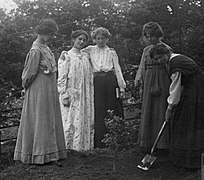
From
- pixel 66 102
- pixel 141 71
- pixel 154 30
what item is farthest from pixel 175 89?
pixel 66 102

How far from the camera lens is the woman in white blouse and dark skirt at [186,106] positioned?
483cm

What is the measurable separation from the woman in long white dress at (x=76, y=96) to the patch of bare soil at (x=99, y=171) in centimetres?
Answer: 56

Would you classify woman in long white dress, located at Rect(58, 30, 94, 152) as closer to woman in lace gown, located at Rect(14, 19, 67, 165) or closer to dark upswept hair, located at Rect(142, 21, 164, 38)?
woman in lace gown, located at Rect(14, 19, 67, 165)

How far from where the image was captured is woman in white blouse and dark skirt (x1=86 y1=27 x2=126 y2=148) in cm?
660

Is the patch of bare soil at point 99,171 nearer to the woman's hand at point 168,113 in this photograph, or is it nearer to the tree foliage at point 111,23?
the woman's hand at point 168,113

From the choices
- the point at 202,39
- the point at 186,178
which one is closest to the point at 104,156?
the point at 186,178

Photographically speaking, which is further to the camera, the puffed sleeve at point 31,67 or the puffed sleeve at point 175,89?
the puffed sleeve at point 31,67

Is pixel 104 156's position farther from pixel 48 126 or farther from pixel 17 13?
pixel 17 13

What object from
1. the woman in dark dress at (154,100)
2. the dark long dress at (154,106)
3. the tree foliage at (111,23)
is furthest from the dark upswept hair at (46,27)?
the tree foliage at (111,23)

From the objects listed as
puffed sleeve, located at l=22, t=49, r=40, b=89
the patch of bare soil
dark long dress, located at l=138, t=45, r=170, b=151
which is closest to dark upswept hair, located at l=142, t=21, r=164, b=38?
dark long dress, located at l=138, t=45, r=170, b=151

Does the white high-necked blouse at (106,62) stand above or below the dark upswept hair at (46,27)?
below

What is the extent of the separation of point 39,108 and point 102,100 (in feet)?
4.97

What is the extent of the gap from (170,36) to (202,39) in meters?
0.64

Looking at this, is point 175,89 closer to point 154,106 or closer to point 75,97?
point 154,106
